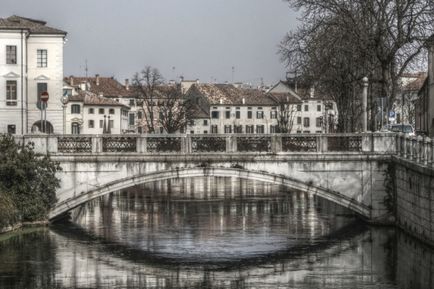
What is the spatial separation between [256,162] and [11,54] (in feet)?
120

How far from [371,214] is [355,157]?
252cm

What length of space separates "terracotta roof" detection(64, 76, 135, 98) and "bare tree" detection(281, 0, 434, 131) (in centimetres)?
9197

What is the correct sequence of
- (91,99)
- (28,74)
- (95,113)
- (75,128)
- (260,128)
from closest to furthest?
(28,74)
(75,128)
(91,99)
(95,113)
(260,128)

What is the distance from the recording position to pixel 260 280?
3406 cm

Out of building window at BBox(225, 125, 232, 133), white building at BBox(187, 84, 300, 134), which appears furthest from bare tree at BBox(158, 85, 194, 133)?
building window at BBox(225, 125, 232, 133)

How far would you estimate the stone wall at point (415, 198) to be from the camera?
36.5m

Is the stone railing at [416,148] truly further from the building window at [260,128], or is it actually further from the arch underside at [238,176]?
the building window at [260,128]

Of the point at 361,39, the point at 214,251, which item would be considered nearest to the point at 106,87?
the point at 361,39

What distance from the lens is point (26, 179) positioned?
44.8m

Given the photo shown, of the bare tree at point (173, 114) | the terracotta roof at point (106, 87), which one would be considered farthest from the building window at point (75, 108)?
the terracotta roof at point (106, 87)

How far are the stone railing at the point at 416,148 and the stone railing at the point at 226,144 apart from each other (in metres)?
0.94

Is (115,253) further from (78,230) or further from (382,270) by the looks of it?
(382,270)

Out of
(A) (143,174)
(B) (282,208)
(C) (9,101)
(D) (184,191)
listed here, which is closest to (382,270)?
(A) (143,174)

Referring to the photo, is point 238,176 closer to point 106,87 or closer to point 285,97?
point 106,87
